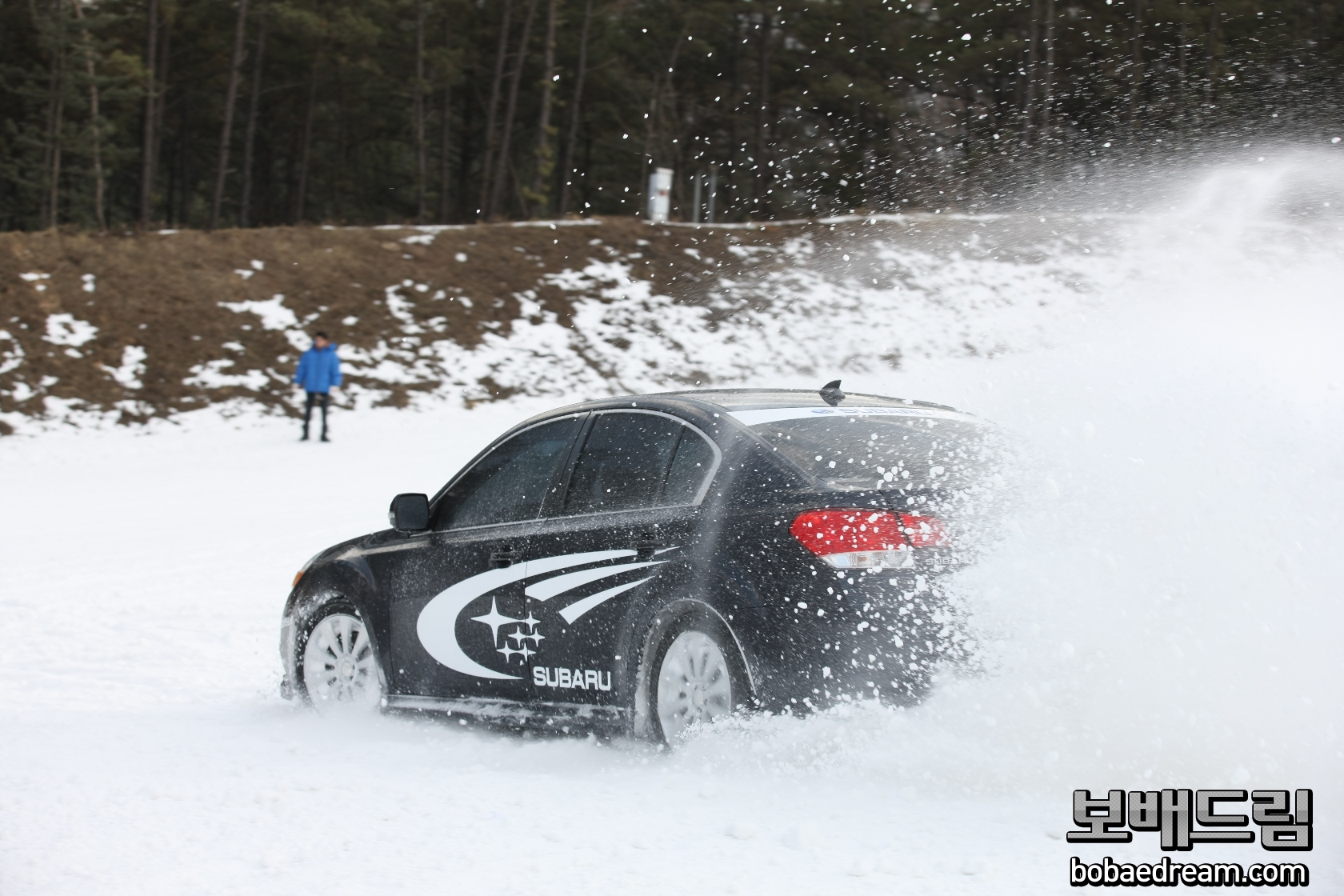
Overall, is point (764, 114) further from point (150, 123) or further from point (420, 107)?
point (150, 123)

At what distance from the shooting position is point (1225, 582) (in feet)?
15.6

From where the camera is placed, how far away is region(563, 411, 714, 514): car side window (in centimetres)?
533

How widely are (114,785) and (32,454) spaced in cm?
1474

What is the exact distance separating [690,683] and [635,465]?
3.13ft

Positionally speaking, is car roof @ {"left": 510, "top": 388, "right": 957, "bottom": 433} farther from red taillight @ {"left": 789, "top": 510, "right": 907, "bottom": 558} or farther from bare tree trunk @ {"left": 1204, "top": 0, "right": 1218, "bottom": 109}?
bare tree trunk @ {"left": 1204, "top": 0, "right": 1218, "bottom": 109}

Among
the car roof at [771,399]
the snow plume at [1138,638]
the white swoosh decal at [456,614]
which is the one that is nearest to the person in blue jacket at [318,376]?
the white swoosh decal at [456,614]

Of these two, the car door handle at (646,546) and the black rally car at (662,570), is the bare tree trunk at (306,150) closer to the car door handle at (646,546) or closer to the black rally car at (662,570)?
the black rally car at (662,570)

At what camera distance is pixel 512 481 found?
6.11m

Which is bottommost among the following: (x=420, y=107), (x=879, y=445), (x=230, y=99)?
(x=879, y=445)

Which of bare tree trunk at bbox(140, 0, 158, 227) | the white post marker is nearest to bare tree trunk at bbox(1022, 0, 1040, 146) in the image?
the white post marker

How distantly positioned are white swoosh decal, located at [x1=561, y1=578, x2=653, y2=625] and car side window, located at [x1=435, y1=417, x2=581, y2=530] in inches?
19.5

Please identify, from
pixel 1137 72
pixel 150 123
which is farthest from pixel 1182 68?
pixel 150 123

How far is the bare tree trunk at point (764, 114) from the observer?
42438 mm

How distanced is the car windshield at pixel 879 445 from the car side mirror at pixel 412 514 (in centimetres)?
164
